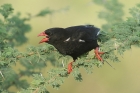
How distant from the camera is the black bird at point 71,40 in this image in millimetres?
5633

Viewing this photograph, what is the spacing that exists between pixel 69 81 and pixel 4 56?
16.7 feet

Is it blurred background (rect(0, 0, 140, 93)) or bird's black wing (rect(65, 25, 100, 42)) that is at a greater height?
bird's black wing (rect(65, 25, 100, 42))

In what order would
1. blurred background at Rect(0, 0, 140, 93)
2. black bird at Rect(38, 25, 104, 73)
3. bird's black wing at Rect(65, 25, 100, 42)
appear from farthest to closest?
blurred background at Rect(0, 0, 140, 93) < bird's black wing at Rect(65, 25, 100, 42) < black bird at Rect(38, 25, 104, 73)

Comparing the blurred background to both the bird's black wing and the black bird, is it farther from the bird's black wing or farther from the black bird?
the black bird

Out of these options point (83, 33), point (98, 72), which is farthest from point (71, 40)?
point (98, 72)

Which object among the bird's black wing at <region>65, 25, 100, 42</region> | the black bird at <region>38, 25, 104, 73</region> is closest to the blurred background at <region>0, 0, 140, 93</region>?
the bird's black wing at <region>65, 25, 100, 42</region>

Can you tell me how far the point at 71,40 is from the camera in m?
5.71

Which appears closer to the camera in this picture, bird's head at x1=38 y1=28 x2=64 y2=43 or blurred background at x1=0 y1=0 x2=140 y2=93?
bird's head at x1=38 y1=28 x2=64 y2=43

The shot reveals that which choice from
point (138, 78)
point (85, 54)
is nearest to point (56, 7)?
point (138, 78)

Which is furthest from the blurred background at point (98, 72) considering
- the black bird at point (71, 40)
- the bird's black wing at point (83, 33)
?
the black bird at point (71, 40)

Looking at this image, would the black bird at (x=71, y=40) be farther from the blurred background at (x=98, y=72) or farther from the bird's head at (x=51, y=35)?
the blurred background at (x=98, y=72)

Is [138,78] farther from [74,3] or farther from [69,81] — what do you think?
[74,3]

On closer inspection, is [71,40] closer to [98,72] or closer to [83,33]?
[83,33]

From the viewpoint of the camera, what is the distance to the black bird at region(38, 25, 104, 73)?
563cm
